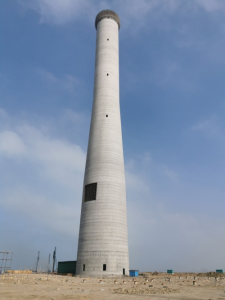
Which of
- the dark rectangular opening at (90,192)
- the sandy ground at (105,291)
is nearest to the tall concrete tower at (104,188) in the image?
the dark rectangular opening at (90,192)

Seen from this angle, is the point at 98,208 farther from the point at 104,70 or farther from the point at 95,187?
the point at 104,70

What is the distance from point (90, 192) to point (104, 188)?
8.07ft

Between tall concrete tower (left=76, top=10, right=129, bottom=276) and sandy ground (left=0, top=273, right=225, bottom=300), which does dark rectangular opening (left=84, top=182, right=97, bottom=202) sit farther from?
sandy ground (left=0, top=273, right=225, bottom=300)

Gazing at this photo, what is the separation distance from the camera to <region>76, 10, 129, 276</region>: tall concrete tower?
34656mm

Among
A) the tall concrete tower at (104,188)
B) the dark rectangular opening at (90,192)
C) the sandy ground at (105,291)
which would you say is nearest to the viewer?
the sandy ground at (105,291)

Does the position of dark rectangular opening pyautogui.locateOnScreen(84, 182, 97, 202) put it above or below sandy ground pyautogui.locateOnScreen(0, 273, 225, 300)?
above

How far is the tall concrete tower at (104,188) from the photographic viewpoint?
3466 centimetres

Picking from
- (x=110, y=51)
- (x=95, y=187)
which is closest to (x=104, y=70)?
(x=110, y=51)

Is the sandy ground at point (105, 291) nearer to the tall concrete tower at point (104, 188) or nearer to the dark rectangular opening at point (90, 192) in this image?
the tall concrete tower at point (104, 188)

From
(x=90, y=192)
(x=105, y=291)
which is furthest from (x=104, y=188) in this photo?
(x=105, y=291)

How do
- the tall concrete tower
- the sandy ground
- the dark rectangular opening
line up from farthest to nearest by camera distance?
the dark rectangular opening
the tall concrete tower
the sandy ground

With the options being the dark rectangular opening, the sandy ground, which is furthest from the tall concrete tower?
the sandy ground

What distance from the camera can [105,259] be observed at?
1341 inches

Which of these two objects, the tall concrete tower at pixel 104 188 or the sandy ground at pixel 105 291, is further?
the tall concrete tower at pixel 104 188
